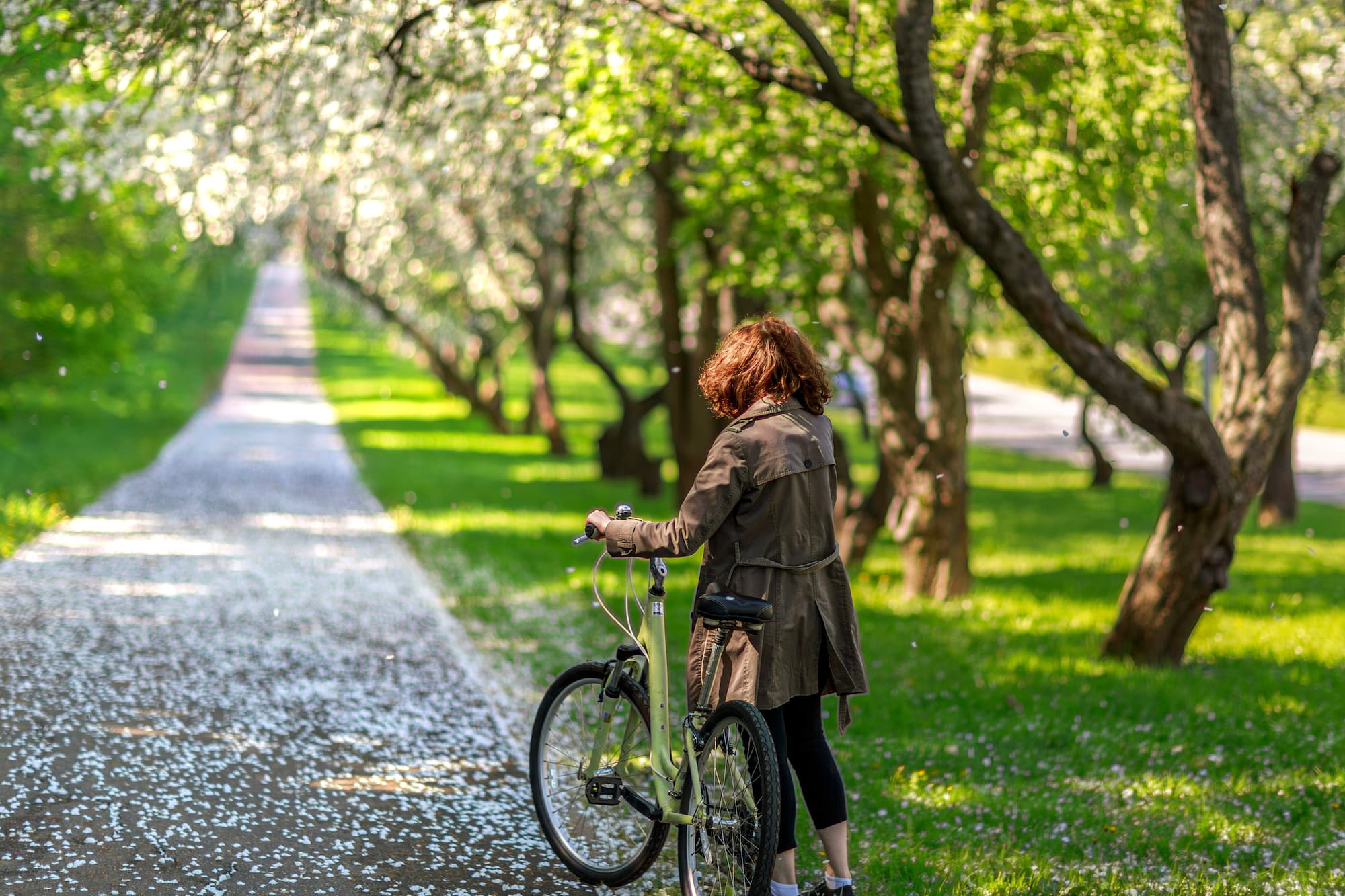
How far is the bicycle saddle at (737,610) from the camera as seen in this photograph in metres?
4.14

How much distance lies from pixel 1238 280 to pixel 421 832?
18.6ft

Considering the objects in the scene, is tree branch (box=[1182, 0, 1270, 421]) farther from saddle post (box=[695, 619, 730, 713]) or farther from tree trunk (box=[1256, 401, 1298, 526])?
tree trunk (box=[1256, 401, 1298, 526])

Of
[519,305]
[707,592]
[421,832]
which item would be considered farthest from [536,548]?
[519,305]

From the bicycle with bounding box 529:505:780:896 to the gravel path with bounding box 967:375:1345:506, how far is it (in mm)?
14488

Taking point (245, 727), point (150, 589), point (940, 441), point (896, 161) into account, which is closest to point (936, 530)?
point (940, 441)

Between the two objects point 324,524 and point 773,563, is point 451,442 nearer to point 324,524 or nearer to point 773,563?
point 324,524

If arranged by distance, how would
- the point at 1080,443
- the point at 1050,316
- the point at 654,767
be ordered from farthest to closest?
the point at 1080,443 < the point at 1050,316 < the point at 654,767

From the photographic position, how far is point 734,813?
4.34 meters

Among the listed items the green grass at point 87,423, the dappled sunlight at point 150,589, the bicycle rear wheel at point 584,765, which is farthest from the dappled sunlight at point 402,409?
the bicycle rear wheel at point 584,765

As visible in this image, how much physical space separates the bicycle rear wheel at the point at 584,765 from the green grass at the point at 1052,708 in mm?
716

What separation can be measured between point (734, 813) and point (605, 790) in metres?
0.76

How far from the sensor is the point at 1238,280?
8.15m

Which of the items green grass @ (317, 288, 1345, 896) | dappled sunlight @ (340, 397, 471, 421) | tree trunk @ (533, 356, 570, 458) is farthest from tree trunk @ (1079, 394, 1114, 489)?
dappled sunlight @ (340, 397, 471, 421)

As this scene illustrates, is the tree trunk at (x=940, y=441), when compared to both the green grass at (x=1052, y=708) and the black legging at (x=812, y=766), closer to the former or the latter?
the green grass at (x=1052, y=708)
